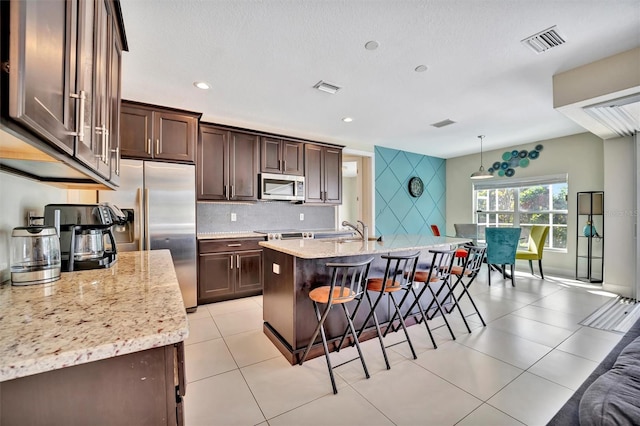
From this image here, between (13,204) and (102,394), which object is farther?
(13,204)

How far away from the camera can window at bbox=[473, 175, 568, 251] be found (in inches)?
209

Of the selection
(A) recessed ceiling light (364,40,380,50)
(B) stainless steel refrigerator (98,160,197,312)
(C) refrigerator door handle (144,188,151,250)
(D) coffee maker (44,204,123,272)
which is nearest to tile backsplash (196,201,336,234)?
(B) stainless steel refrigerator (98,160,197,312)

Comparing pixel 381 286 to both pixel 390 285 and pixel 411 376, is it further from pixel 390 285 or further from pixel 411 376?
pixel 411 376

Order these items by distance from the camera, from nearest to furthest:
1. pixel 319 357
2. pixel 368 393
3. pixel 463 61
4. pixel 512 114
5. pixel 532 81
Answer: pixel 368 393 → pixel 319 357 → pixel 463 61 → pixel 532 81 → pixel 512 114

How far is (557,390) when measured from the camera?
185 centimetres

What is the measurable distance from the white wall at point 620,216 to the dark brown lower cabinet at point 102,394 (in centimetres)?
582

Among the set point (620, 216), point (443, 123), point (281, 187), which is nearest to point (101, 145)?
Result: point (281, 187)

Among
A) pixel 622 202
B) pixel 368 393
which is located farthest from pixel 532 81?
pixel 368 393

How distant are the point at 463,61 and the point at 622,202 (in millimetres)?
3654

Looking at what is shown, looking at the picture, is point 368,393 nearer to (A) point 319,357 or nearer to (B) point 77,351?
(A) point 319,357

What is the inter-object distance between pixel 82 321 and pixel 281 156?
12.5ft

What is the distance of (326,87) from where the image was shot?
3062 mm

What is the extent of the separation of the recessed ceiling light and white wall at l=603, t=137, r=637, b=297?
4.33 meters

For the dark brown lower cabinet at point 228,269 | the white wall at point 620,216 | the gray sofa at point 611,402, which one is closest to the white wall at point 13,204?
the dark brown lower cabinet at point 228,269
